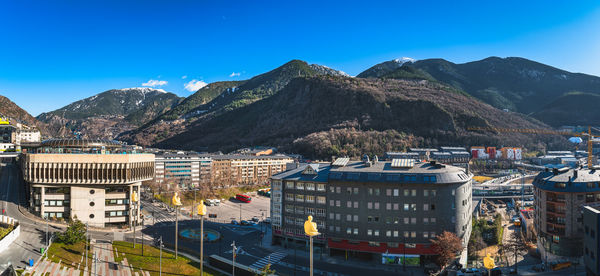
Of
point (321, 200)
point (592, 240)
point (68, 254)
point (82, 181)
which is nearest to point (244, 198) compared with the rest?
point (321, 200)

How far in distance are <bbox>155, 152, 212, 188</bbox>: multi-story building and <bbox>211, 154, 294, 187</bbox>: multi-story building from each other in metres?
3.57

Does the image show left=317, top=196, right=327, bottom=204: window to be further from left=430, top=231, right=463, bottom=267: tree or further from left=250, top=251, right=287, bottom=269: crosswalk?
left=430, top=231, right=463, bottom=267: tree

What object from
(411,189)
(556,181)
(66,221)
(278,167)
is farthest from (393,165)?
(278,167)

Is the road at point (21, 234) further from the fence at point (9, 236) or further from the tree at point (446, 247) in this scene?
the tree at point (446, 247)

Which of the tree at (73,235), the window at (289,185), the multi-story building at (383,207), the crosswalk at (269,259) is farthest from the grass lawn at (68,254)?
the window at (289,185)

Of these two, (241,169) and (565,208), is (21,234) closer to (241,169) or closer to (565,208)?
(565,208)

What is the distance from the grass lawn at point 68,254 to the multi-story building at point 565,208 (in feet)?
269

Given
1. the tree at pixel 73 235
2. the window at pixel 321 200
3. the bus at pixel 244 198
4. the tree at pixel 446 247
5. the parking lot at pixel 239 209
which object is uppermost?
the window at pixel 321 200

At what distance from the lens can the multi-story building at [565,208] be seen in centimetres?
7325

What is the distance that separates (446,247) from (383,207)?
41.4 feet

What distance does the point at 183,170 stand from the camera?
487 feet

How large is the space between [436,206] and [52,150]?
2733 inches

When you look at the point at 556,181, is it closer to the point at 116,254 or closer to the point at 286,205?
the point at 286,205

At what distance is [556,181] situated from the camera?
3002 inches
